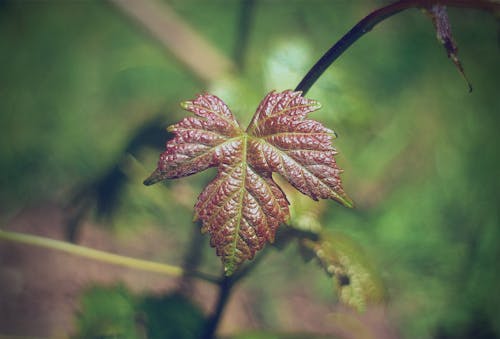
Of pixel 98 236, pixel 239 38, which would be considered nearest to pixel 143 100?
pixel 239 38

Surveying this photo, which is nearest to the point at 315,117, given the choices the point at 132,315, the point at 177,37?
the point at 132,315

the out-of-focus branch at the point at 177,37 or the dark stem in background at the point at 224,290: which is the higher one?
the out-of-focus branch at the point at 177,37

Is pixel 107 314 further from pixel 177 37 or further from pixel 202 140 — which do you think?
pixel 177 37

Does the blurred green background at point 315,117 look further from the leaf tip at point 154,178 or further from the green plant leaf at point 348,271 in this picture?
the leaf tip at point 154,178

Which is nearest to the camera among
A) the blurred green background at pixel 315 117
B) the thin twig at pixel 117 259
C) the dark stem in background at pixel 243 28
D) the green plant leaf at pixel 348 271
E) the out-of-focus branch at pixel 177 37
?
the green plant leaf at pixel 348 271

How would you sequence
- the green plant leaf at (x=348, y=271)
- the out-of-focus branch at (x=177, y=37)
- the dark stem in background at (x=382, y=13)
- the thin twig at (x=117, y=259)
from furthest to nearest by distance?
the out-of-focus branch at (x=177, y=37) < the thin twig at (x=117, y=259) < the green plant leaf at (x=348, y=271) < the dark stem in background at (x=382, y=13)

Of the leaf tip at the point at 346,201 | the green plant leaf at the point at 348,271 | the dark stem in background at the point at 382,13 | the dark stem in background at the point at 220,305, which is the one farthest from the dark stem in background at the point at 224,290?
the dark stem in background at the point at 382,13

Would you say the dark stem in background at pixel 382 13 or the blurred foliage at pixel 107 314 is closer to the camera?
the dark stem in background at pixel 382 13

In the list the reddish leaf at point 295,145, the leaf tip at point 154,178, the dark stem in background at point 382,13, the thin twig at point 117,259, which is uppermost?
the dark stem in background at point 382,13
